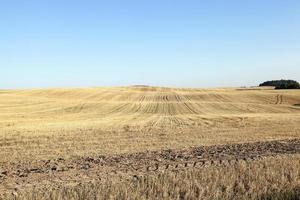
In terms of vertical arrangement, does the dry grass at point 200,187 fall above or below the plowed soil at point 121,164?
above

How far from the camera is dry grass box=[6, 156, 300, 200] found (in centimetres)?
981

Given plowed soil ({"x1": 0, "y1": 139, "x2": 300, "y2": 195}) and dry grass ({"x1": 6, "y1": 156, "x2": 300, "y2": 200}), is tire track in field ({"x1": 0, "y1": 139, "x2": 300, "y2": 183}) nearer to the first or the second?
plowed soil ({"x1": 0, "y1": 139, "x2": 300, "y2": 195})

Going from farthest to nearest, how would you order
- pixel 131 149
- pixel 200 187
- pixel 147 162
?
pixel 131 149 < pixel 147 162 < pixel 200 187

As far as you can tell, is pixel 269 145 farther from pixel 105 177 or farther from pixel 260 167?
pixel 105 177

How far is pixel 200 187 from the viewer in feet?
34.5

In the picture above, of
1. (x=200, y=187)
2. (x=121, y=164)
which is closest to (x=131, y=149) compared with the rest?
(x=121, y=164)

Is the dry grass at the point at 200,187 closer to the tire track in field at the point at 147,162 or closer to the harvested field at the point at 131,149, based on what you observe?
the harvested field at the point at 131,149

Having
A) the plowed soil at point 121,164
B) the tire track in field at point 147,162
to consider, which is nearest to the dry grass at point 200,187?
the plowed soil at point 121,164

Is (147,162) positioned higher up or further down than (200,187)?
further down

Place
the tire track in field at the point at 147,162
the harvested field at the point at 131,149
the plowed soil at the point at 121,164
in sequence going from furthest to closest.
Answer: the tire track in field at the point at 147,162 → the harvested field at the point at 131,149 → the plowed soil at the point at 121,164

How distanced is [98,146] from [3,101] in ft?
125

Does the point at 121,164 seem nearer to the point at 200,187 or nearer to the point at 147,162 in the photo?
the point at 147,162

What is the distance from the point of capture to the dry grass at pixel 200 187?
386 inches

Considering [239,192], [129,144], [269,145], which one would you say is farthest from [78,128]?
[239,192]
